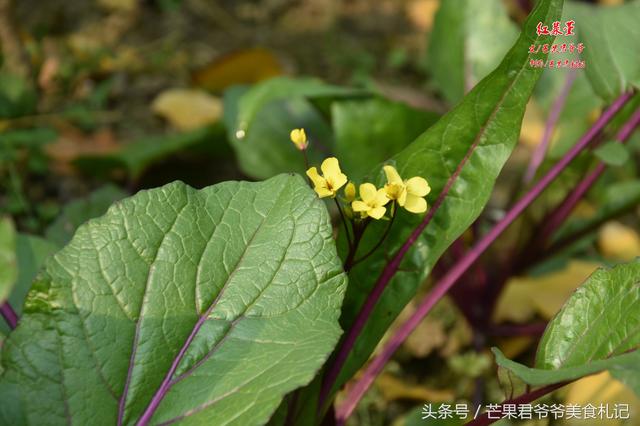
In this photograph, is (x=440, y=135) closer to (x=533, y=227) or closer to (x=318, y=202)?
(x=318, y=202)

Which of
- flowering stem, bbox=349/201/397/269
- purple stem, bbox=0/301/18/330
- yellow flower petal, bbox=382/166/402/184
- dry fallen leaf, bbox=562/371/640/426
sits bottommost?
dry fallen leaf, bbox=562/371/640/426

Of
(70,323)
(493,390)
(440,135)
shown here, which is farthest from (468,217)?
(493,390)

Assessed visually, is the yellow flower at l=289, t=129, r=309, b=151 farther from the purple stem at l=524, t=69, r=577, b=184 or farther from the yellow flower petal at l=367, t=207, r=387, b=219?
the purple stem at l=524, t=69, r=577, b=184

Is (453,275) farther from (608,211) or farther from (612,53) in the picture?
(608,211)

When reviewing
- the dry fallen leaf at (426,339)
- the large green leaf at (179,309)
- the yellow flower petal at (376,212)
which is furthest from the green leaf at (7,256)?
the dry fallen leaf at (426,339)

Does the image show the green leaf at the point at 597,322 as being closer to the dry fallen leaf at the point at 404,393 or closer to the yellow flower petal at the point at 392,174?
the yellow flower petal at the point at 392,174

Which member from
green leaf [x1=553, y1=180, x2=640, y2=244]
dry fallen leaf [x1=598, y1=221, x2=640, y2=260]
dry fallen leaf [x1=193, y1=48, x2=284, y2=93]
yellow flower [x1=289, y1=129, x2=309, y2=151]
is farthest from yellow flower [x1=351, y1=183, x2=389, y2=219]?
dry fallen leaf [x1=193, y1=48, x2=284, y2=93]

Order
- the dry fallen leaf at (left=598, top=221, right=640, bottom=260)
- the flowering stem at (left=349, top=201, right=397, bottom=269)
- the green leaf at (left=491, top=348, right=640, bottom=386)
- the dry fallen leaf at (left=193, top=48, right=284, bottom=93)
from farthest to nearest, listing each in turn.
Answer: the dry fallen leaf at (left=193, top=48, right=284, bottom=93), the dry fallen leaf at (left=598, top=221, right=640, bottom=260), the flowering stem at (left=349, top=201, right=397, bottom=269), the green leaf at (left=491, top=348, right=640, bottom=386)

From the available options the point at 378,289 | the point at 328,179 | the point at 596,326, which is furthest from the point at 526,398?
the point at 328,179
